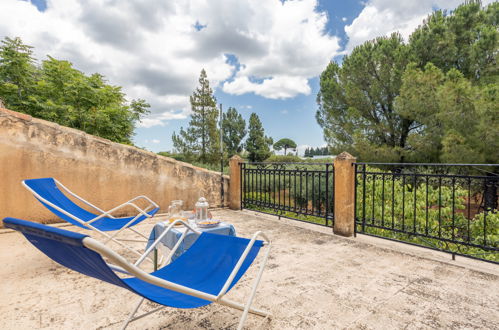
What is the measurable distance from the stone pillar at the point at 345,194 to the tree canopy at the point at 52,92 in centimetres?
924

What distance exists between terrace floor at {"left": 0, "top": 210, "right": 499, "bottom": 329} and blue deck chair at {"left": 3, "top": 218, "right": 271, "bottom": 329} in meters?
0.32

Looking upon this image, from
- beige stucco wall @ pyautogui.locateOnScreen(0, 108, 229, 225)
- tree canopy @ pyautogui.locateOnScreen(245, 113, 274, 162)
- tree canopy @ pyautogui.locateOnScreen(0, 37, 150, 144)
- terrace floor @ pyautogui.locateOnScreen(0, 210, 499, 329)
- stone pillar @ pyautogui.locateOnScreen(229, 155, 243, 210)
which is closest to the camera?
terrace floor @ pyautogui.locateOnScreen(0, 210, 499, 329)

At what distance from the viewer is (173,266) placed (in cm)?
157

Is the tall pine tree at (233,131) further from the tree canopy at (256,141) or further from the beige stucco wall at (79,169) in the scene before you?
the beige stucco wall at (79,169)

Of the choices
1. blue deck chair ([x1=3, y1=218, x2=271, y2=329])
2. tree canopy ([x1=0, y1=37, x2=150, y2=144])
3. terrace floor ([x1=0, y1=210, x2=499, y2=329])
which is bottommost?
terrace floor ([x1=0, y1=210, x2=499, y2=329])

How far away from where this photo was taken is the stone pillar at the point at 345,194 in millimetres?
3873

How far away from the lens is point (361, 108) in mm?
12852

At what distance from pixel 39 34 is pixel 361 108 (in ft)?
44.1

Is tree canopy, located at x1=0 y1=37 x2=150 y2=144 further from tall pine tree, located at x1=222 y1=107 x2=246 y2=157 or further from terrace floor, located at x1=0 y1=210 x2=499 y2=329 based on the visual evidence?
tall pine tree, located at x1=222 y1=107 x2=246 y2=157

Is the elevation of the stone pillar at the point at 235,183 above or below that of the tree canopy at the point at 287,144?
below

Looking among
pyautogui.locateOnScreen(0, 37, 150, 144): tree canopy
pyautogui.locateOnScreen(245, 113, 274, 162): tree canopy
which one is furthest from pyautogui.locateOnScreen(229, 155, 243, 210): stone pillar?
pyautogui.locateOnScreen(245, 113, 274, 162): tree canopy

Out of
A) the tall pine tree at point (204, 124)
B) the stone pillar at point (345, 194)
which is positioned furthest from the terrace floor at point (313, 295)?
the tall pine tree at point (204, 124)

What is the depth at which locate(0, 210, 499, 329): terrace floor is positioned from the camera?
1.78m

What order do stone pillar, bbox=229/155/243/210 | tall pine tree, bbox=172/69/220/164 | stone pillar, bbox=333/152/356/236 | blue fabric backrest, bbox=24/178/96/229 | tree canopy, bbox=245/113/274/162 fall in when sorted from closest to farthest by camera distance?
blue fabric backrest, bbox=24/178/96/229 → stone pillar, bbox=333/152/356/236 → stone pillar, bbox=229/155/243/210 → tall pine tree, bbox=172/69/220/164 → tree canopy, bbox=245/113/274/162
